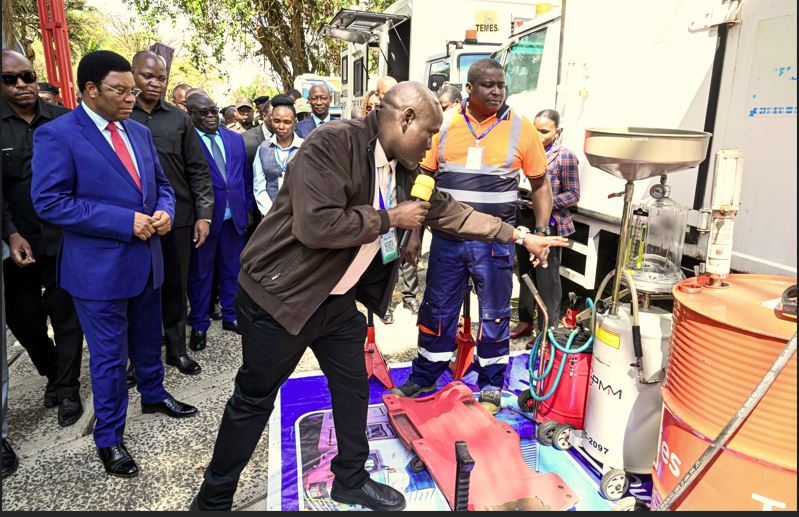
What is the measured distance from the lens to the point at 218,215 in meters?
4.32

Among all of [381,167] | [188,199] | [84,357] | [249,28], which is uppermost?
[249,28]

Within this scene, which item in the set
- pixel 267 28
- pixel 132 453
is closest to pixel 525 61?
pixel 132 453

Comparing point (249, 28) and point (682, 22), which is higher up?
point (249, 28)

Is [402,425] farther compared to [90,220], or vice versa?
[402,425]

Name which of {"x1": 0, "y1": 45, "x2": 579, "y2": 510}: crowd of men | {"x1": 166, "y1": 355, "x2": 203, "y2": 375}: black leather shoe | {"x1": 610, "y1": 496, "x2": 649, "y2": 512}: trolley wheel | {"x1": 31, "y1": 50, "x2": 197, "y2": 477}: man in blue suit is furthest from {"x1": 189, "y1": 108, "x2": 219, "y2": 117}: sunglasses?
{"x1": 610, "y1": 496, "x2": 649, "y2": 512}: trolley wheel

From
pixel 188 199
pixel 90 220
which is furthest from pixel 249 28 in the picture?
pixel 90 220

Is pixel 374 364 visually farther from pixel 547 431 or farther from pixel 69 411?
pixel 69 411

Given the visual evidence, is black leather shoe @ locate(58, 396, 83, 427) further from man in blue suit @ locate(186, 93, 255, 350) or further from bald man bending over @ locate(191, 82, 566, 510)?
bald man bending over @ locate(191, 82, 566, 510)

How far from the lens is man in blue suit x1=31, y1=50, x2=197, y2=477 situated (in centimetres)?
248

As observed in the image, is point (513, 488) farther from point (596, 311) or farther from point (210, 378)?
point (210, 378)

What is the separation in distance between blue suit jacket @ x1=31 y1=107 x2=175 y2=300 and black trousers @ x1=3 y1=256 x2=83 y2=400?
58cm

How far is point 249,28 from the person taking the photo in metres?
19.0


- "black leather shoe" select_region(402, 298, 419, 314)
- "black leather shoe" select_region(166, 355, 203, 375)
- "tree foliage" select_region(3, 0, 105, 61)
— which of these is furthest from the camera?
"tree foliage" select_region(3, 0, 105, 61)

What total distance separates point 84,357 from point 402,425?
2.68 m
